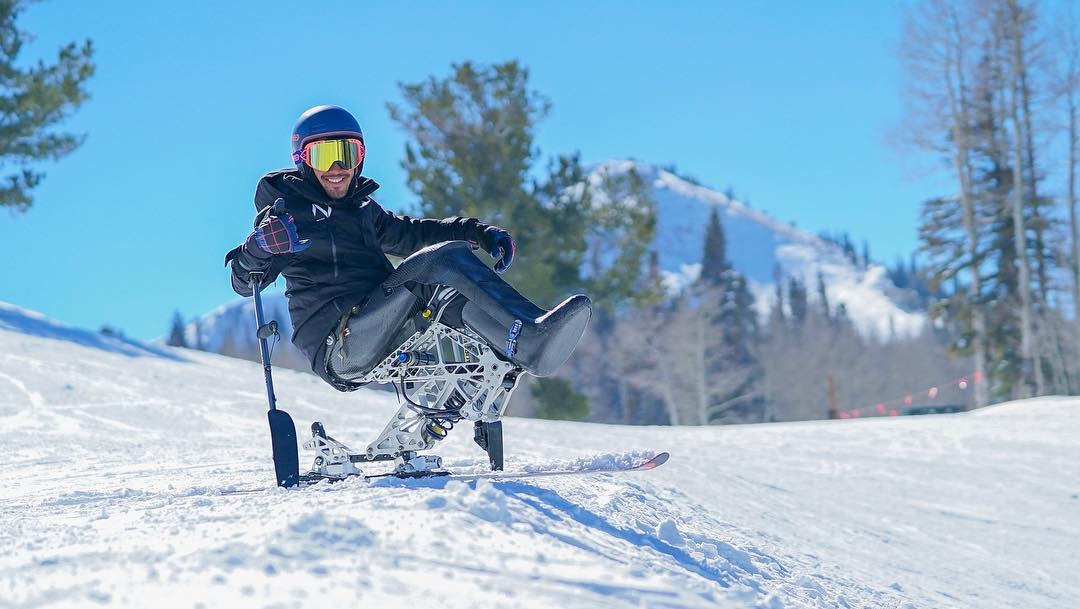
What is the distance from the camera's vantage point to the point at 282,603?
2633 mm

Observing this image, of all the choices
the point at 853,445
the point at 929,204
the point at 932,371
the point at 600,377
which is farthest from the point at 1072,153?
the point at 932,371

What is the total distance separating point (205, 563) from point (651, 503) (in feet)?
9.13

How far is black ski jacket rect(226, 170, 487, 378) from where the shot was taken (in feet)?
15.8

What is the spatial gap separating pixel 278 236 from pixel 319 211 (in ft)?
1.18

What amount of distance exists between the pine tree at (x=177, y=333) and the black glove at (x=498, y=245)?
74413 mm

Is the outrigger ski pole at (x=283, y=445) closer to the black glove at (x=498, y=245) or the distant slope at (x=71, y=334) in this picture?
the black glove at (x=498, y=245)

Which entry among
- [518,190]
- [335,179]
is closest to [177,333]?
[518,190]

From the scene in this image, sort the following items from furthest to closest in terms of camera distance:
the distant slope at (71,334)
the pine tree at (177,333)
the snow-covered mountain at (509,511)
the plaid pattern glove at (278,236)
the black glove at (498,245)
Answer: the pine tree at (177,333), the distant slope at (71,334), the black glove at (498,245), the plaid pattern glove at (278,236), the snow-covered mountain at (509,511)

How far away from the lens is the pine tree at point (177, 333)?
77.1 m

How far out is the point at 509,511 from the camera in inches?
144

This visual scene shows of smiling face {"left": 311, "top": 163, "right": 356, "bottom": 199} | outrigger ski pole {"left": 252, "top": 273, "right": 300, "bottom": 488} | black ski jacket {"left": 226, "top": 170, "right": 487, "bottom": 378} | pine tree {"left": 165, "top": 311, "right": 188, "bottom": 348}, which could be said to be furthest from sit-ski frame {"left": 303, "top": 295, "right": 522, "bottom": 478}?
pine tree {"left": 165, "top": 311, "right": 188, "bottom": 348}

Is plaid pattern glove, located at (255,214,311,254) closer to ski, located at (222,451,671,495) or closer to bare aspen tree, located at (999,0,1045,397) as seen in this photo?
ski, located at (222,451,671,495)

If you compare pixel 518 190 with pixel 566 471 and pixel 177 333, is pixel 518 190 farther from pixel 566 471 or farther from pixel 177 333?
pixel 177 333

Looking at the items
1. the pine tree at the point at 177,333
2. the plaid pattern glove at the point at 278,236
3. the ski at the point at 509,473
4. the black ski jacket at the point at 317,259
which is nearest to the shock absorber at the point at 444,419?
the ski at the point at 509,473
